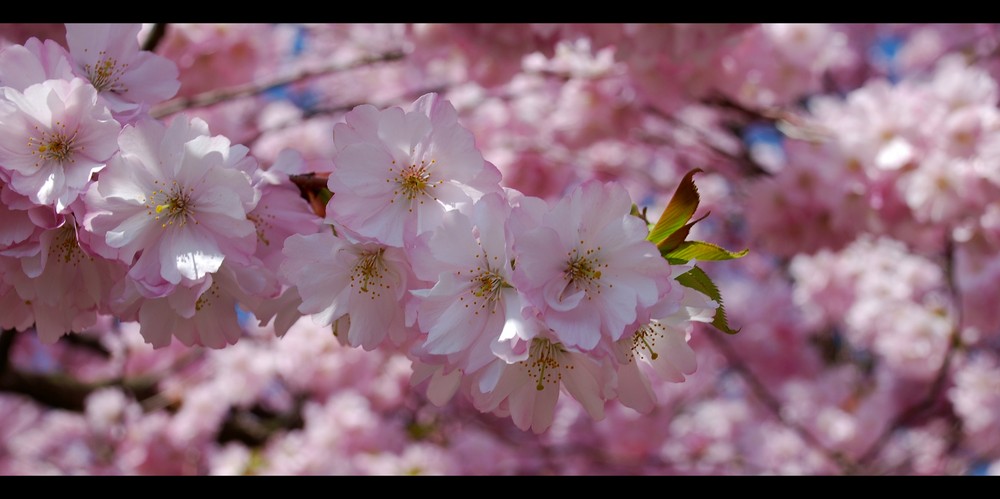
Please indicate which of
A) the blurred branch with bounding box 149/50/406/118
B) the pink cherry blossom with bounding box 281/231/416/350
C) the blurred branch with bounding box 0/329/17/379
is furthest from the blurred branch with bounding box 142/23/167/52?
the pink cherry blossom with bounding box 281/231/416/350

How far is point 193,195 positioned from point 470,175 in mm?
317

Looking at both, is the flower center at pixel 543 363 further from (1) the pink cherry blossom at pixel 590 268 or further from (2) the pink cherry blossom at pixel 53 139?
(2) the pink cherry blossom at pixel 53 139

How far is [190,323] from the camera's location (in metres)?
1.06

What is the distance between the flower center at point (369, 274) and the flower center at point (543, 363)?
192mm

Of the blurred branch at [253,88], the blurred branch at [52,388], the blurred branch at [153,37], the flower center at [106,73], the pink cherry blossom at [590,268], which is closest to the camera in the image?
the pink cherry blossom at [590,268]

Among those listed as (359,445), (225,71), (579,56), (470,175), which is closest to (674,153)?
(579,56)

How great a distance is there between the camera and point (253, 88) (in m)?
2.22

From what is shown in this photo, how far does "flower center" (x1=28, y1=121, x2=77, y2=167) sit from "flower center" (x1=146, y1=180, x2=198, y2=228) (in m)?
0.10

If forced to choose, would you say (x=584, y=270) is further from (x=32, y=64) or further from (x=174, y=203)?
(x=32, y=64)

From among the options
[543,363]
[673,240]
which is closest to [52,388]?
[543,363]

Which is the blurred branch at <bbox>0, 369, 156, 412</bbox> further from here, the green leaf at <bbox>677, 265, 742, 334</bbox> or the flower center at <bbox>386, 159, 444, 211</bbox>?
the green leaf at <bbox>677, 265, 742, 334</bbox>

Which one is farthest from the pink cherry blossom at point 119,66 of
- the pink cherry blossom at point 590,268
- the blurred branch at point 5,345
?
the blurred branch at point 5,345

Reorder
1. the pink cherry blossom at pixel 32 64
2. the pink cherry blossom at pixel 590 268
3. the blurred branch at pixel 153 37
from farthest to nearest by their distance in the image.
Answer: the blurred branch at pixel 153 37 < the pink cherry blossom at pixel 32 64 < the pink cherry blossom at pixel 590 268

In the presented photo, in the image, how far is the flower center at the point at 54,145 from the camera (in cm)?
93
